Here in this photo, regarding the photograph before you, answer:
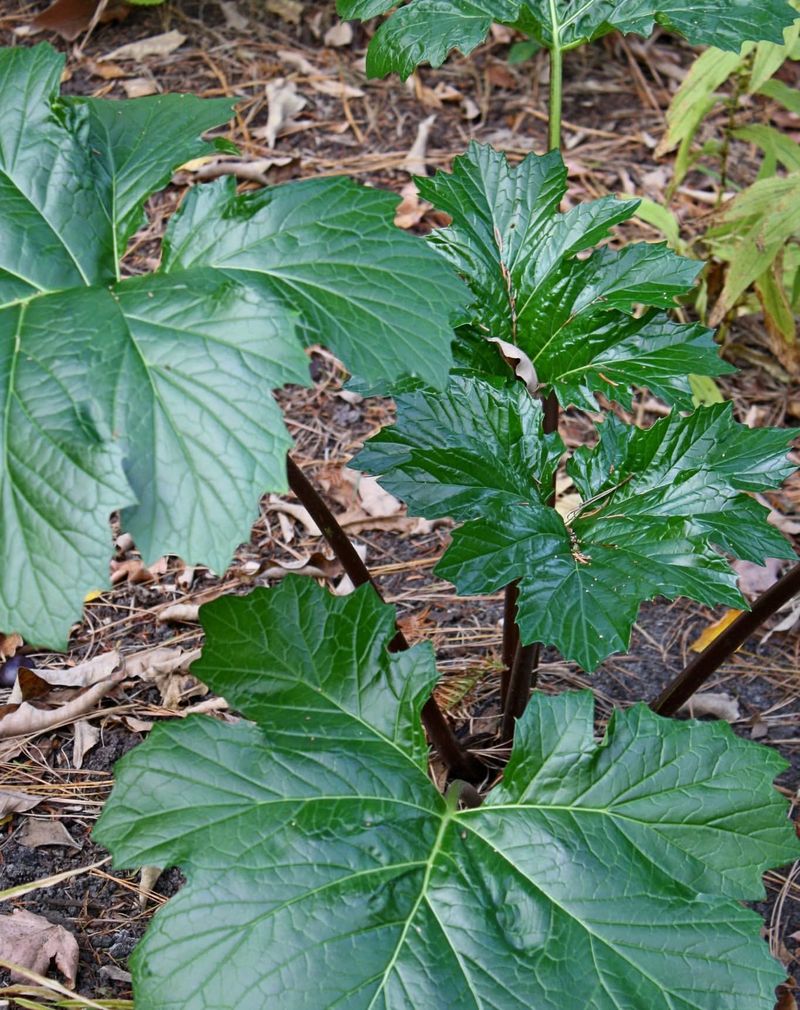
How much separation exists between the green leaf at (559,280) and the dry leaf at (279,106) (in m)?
1.76

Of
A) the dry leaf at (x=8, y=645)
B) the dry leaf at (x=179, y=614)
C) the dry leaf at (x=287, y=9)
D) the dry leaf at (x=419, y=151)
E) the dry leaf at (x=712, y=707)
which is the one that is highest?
the dry leaf at (x=287, y=9)

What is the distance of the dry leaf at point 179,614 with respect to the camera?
2.14 metres

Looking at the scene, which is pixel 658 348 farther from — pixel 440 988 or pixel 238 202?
pixel 440 988

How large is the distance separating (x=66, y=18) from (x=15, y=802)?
273 centimetres

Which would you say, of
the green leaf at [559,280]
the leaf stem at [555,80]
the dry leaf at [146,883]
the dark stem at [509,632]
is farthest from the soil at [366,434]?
the leaf stem at [555,80]

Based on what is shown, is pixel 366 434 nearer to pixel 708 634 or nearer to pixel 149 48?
pixel 708 634

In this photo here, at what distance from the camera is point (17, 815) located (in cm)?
175

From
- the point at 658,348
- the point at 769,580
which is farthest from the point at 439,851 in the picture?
the point at 769,580

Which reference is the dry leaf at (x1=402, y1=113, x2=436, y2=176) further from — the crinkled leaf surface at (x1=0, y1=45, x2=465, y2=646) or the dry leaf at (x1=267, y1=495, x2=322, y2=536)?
the crinkled leaf surface at (x1=0, y1=45, x2=465, y2=646)

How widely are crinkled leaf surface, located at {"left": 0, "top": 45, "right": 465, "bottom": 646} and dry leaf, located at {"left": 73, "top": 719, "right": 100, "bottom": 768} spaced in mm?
903

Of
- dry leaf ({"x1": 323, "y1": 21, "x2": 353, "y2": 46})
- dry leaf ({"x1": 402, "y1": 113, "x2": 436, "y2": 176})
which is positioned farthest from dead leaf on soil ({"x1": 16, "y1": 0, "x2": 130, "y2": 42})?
dry leaf ({"x1": 402, "y1": 113, "x2": 436, "y2": 176})

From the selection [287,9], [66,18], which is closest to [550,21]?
[287,9]

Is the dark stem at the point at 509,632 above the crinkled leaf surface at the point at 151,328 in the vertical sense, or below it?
below

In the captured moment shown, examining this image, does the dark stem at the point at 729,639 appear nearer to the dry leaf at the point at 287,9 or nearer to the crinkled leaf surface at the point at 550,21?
the crinkled leaf surface at the point at 550,21
